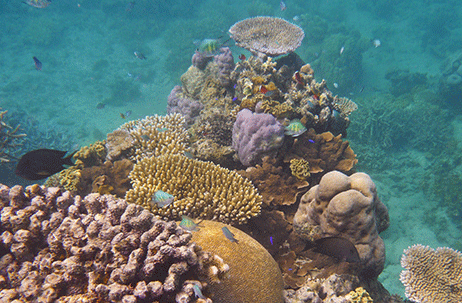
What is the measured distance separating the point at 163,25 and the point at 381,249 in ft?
106

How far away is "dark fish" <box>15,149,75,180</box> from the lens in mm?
2799

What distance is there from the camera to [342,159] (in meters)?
5.35

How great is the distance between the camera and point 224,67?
701 centimetres

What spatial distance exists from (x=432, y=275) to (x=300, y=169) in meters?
2.69

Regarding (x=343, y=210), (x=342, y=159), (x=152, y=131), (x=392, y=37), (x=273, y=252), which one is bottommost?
(x=273, y=252)

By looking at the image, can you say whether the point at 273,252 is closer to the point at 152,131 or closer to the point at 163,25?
the point at 152,131

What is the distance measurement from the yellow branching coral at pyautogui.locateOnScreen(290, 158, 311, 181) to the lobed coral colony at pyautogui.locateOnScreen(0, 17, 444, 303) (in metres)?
0.02

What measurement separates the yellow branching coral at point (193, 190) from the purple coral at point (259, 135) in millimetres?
828

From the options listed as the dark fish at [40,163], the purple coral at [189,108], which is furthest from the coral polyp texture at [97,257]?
the purple coral at [189,108]

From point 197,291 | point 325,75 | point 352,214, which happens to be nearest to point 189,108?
point 352,214

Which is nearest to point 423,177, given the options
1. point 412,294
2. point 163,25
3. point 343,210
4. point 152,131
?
point 412,294

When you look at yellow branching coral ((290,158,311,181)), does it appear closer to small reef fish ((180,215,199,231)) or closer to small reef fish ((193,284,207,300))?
small reef fish ((180,215,199,231))

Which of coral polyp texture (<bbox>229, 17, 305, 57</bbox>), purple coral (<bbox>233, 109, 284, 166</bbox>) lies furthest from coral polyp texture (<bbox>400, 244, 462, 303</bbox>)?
coral polyp texture (<bbox>229, 17, 305, 57</bbox>)

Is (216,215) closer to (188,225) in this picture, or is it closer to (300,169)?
(188,225)
